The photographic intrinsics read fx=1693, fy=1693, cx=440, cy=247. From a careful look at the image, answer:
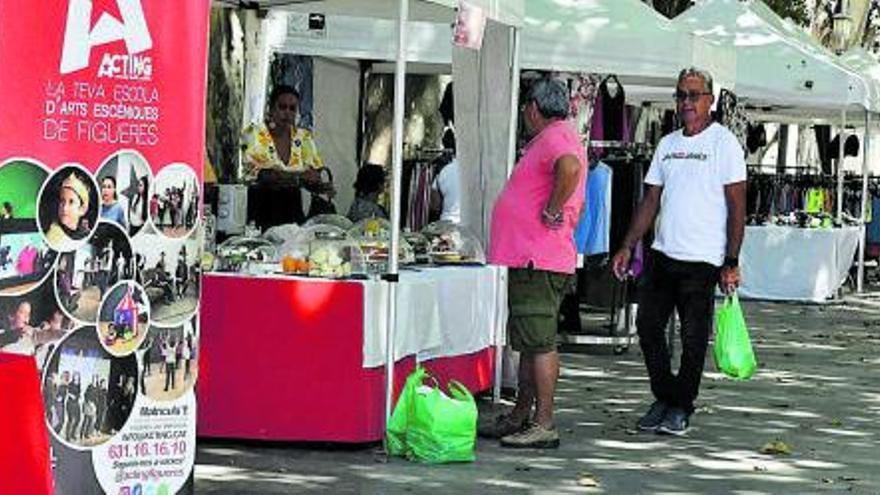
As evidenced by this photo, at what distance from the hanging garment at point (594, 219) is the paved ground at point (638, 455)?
0.89 meters

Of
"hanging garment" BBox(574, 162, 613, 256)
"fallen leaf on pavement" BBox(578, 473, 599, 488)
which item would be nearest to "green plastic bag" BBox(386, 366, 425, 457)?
"fallen leaf on pavement" BBox(578, 473, 599, 488)

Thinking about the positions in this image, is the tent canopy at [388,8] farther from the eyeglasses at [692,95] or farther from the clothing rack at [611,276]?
the clothing rack at [611,276]

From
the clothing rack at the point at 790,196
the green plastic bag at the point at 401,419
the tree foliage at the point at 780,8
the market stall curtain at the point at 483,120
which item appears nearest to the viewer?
the green plastic bag at the point at 401,419

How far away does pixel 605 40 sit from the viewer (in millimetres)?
11547

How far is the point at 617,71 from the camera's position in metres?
11.7

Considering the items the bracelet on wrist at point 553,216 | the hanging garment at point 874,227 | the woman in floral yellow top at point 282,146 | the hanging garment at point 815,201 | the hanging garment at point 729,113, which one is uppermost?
the hanging garment at point 729,113

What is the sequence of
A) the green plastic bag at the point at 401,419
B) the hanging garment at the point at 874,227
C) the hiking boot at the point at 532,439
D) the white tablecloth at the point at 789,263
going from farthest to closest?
the hanging garment at the point at 874,227 → the white tablecloth at the point at 789,263 → the hiking boot at the point at 532,439 → the green plastic bag at the point at 401,419

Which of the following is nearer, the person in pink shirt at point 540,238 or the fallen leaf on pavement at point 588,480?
the fallen leaf on pavement at point 588,480

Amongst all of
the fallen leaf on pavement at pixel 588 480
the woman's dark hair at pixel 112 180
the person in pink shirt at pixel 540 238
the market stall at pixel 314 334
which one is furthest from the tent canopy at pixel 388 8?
the woman's dark hair at pixel 112 180

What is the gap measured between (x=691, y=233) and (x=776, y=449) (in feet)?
4.08

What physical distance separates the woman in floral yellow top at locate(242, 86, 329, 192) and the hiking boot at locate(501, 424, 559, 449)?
7.53 ft

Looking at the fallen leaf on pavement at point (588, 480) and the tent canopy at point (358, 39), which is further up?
the tent canopy at point (358, 39)

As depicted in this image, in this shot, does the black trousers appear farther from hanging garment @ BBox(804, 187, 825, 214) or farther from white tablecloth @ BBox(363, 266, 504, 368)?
hanging garment @ BBox(804, 187, 825, 214)

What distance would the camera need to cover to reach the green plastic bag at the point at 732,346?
9.64 metres
